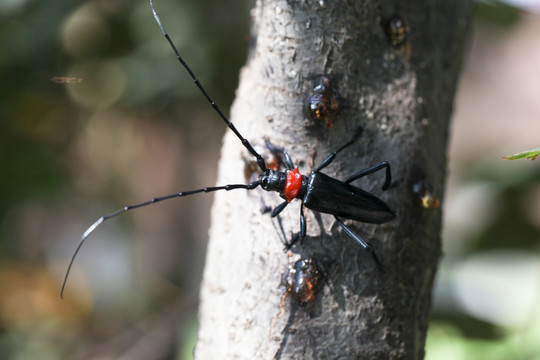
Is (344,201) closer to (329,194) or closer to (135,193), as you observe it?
(329,194)

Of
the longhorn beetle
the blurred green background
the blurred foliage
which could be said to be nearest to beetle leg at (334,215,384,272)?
the longhorn beetle

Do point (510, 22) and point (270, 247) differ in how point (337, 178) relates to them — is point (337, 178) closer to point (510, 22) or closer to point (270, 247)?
point (270, 247)

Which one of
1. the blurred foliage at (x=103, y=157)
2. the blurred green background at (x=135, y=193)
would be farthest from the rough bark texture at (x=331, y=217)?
the blurred foliage at (x=103, y=157)

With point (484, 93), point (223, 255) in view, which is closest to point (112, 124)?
point (223, 255)

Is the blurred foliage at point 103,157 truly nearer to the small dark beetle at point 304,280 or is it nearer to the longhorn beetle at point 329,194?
the longhorn beetle at point 329,194

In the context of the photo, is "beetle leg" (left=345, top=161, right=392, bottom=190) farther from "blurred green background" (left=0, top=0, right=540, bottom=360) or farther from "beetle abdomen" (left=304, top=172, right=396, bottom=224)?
"blurred green background" (left=0, top=0, right=540, bottom=360)

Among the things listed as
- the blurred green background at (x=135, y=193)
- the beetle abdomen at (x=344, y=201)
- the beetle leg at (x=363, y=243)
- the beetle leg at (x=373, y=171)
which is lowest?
the beetle leg at (x=363, y=243)
